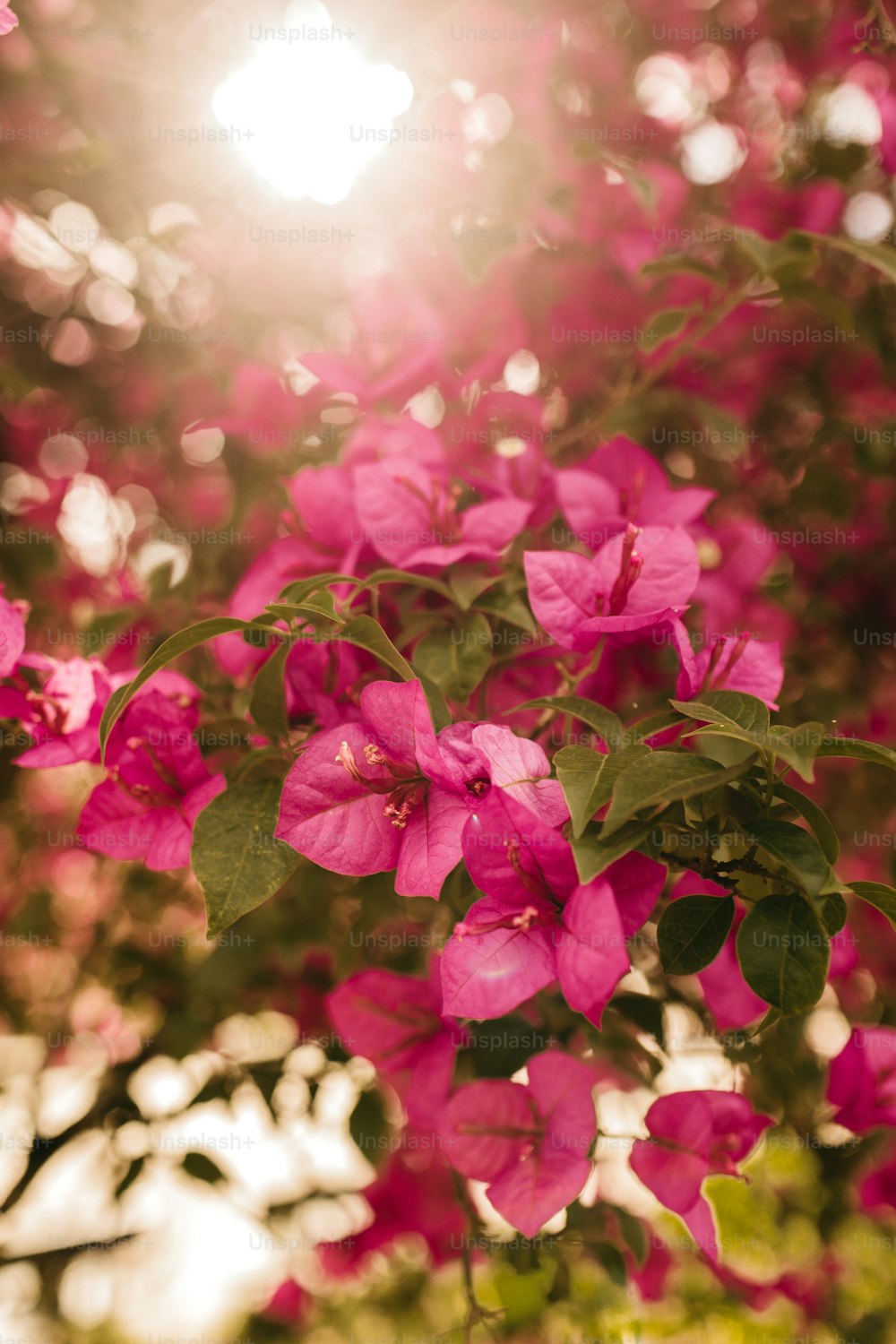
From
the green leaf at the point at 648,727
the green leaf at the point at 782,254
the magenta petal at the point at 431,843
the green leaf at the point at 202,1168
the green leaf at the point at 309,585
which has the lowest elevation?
the green leaf at the point at 202,1168

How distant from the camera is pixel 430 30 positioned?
106 centimetres

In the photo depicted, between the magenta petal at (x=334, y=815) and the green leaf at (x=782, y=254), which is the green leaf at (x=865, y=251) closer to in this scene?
the green leaf at (x=782, y=254)

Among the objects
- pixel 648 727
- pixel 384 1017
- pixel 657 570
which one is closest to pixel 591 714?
pixel 648 727

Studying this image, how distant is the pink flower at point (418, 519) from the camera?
623 millimetres

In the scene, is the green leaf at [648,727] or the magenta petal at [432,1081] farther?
the magenta petal at [432,1081]

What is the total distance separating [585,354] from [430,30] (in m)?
0.39

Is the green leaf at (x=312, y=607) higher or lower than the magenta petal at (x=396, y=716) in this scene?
higher

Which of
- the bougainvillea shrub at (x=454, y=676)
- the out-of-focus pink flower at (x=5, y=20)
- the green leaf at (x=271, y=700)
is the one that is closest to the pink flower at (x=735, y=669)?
the bougainvillea shrub at (x=454, y=676)

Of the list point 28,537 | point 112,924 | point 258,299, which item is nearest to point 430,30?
point 258,299

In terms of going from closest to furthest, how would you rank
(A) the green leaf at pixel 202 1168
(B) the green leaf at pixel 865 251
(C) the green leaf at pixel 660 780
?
1. (C) the green leaf at pixel 660 780
2. (B) the green leaf at pixel 865 251
3. (A) the green leaf at pixel 202 1168

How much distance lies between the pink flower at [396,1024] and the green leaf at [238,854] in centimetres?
25

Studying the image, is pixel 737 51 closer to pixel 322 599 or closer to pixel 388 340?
pixel 388 340

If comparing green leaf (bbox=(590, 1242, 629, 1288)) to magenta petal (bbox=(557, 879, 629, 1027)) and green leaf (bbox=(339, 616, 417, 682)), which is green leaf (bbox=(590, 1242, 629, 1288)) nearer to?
magenta petal (bbox=(557, 879, 629, 1027))

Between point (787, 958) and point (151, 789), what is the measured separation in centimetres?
38
